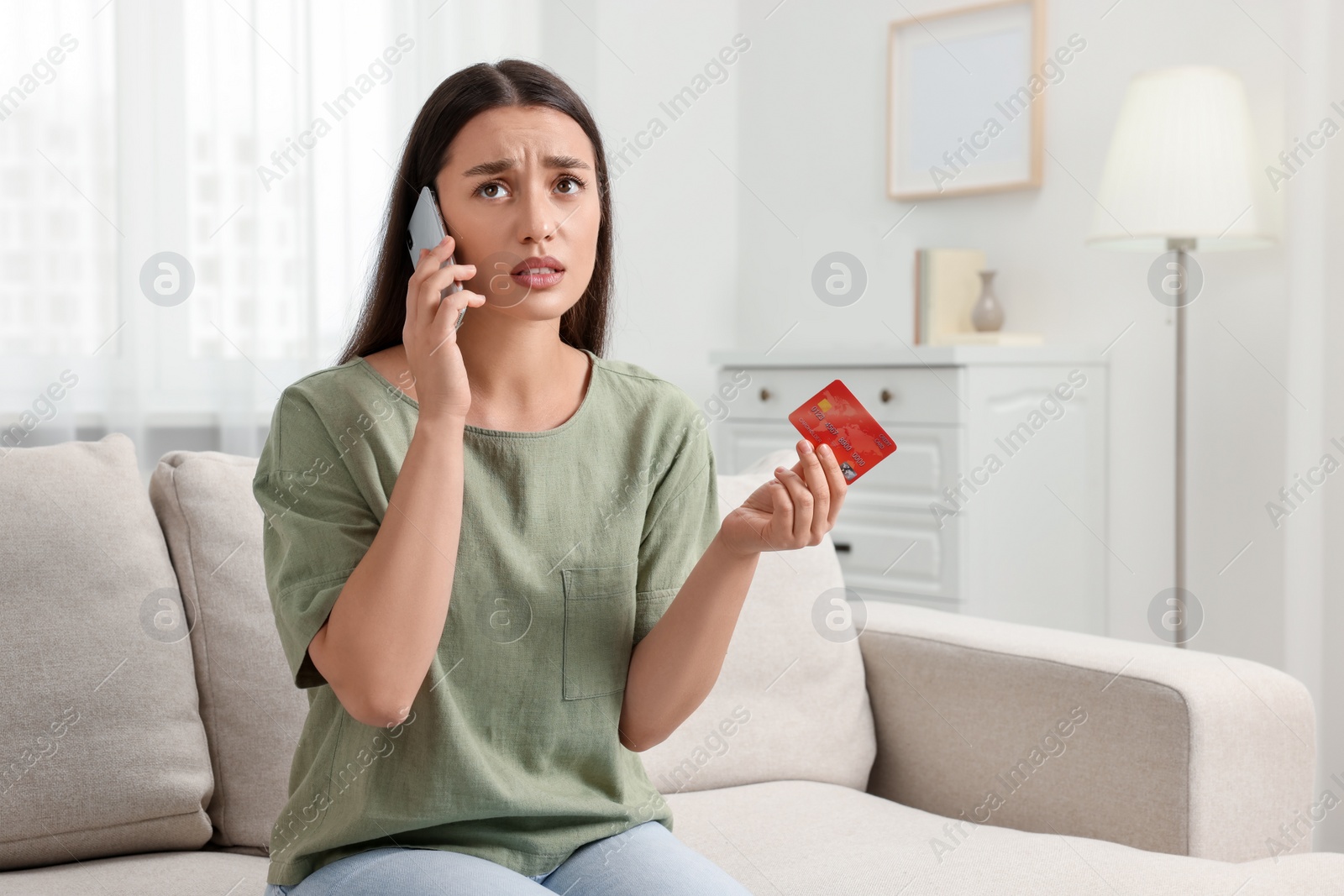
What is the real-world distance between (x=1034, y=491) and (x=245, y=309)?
6.32 feet

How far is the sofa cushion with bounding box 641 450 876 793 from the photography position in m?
1.61

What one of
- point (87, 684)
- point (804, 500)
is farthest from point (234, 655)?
point (804, 500)

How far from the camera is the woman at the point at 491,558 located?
38.1 inches

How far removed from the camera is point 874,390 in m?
2.80

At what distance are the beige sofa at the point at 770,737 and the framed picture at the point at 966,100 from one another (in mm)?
1876

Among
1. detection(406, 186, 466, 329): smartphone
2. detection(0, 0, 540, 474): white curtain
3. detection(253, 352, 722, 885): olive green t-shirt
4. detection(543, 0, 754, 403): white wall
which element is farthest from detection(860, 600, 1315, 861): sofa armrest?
detection(543, 0, 754, 403): white wall

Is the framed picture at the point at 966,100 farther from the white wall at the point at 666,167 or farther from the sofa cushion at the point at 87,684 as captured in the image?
the sofa cushion at the point at 87,684

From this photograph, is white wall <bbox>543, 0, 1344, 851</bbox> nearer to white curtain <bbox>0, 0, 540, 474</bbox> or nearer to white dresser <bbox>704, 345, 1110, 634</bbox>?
white dresser <bbox>704, 345, 1110, 634</bbox>

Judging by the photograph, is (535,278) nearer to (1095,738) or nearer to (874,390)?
(1095,738)

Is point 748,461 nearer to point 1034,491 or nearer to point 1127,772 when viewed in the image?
point 1034,491

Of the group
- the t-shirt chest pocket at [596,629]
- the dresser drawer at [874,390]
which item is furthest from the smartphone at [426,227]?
the dresser drawer at [874,390]

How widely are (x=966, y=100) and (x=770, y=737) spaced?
7.33 feet

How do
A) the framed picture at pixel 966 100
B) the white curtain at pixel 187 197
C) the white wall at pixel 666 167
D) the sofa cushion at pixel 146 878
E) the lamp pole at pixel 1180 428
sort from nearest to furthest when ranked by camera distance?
the sofa cushion at pixel 146 878 < the white curtain at pixel 187 197 < the lamp pole at pixel 1180 428 < the framed picture at pixel 966 100 < the white wall at pixel 666 167

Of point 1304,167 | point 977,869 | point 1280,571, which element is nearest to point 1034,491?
point 1280,571
